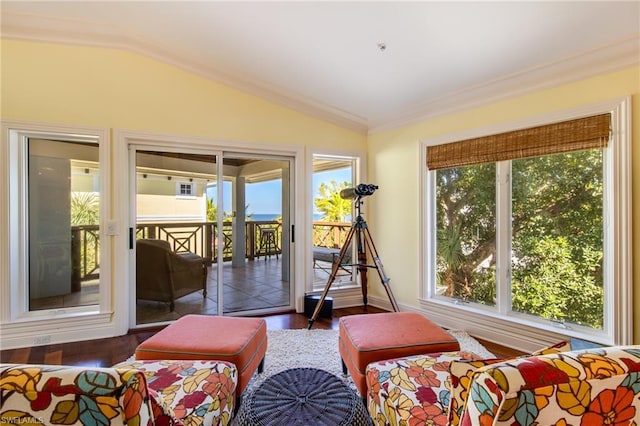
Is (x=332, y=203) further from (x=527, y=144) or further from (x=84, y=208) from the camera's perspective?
(x=84, y=208)

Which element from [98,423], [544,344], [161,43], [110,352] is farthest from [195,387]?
[161,43]

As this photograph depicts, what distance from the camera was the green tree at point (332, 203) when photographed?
3.96m

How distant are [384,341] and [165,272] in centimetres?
253

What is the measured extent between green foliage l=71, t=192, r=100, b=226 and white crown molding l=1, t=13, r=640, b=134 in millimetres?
1402

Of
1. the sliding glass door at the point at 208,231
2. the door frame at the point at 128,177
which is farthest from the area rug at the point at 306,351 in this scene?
the door frame at the point at 128,177

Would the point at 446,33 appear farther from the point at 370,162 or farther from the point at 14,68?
the point at 14,68

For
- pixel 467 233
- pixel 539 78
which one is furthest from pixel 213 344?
pixel 539 78

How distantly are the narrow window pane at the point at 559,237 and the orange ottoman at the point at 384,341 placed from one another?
1287 mm

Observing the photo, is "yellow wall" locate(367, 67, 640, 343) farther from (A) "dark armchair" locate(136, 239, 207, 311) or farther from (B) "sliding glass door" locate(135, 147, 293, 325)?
(A) "dark armchair" locate(136, 239, 207, 311)

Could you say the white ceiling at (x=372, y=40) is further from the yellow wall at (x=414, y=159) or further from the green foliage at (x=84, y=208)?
the green foliage at (x=84, y=208)

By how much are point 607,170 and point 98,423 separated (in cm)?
314

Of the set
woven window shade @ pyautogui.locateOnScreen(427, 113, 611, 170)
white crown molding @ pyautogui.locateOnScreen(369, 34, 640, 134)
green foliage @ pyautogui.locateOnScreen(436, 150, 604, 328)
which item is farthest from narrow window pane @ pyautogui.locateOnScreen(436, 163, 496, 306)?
white crown molding @ pyautogui.locateOnScreen(369, 34, 640, 134)

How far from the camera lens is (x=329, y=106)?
3.57 meters

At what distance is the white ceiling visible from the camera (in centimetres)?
197
